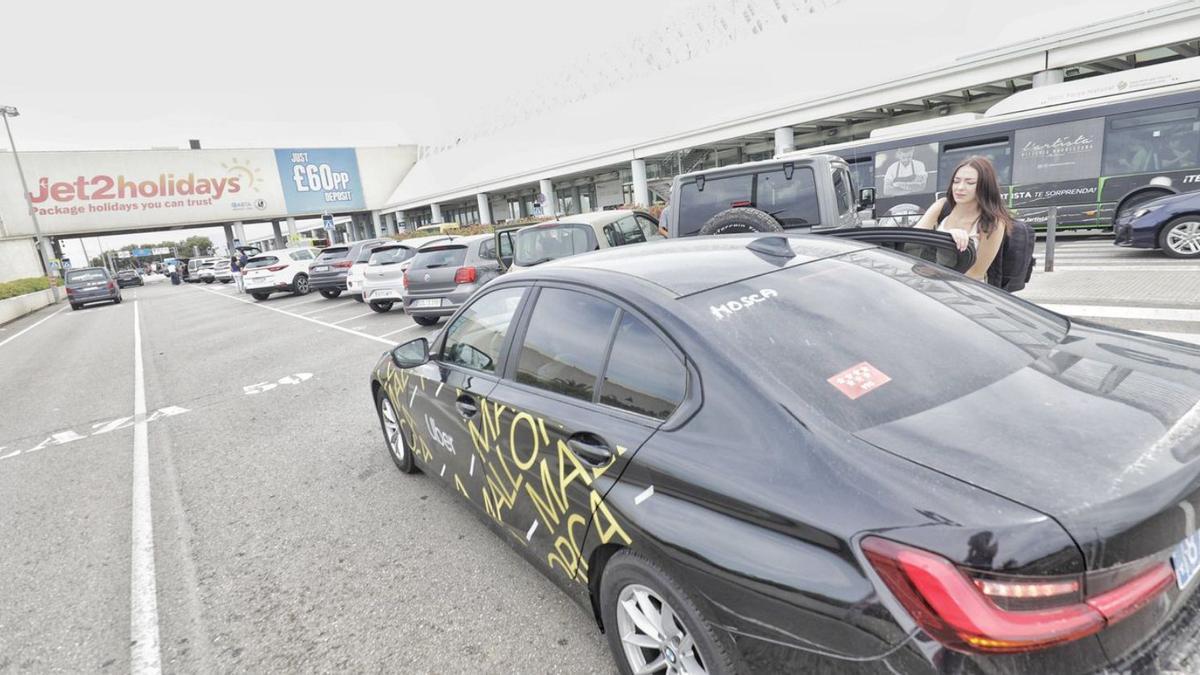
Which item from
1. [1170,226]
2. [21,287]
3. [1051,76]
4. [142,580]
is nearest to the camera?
[142,580]

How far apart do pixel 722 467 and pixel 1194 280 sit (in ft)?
31.3

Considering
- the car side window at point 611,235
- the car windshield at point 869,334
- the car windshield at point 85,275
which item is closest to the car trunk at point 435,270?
the car side window at point 611,235

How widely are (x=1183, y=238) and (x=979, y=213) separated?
841 centimetres

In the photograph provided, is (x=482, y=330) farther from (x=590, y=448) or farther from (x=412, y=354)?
(x=590, y=448)

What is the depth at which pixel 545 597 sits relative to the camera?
8.87 ft

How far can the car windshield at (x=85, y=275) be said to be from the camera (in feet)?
75.0

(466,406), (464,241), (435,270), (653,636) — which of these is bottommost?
(653,636)

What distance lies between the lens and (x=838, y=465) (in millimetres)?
1431

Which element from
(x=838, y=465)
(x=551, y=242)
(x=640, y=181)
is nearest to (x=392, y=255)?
(x=551, y=242)

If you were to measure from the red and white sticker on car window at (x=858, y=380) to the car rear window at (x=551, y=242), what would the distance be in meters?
6.45

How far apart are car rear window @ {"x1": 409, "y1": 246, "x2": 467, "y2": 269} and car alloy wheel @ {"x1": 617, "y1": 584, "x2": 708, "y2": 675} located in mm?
8998

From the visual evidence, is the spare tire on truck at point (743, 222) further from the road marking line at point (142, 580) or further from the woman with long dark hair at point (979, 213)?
the road marking line at point (142, 580)

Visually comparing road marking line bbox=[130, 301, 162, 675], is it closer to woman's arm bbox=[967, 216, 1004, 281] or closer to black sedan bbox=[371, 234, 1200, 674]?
black sedan bbox=[371, 234, 1200, 674]

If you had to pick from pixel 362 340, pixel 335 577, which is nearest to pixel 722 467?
pixel 335 577
